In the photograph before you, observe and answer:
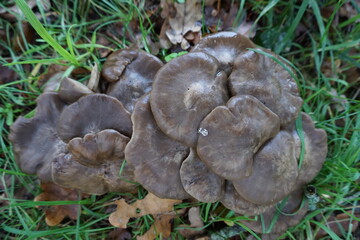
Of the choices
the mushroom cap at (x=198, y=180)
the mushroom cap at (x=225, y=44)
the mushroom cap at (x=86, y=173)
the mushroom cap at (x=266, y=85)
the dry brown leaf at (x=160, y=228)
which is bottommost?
the dry brown leaf at (x=160, y=228)

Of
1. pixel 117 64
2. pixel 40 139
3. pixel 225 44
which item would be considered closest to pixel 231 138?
pixel 225 44

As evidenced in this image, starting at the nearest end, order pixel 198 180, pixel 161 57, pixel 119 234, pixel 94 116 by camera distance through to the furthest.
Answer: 1. pixel 198 180
2. pixel 94 116
3. pixel 119 234
4. pixel 161 57

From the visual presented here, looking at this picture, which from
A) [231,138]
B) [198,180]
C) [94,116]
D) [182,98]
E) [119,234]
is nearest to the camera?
[231,138]

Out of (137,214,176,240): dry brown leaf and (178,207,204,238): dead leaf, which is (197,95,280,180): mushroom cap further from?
(137,214,176,240): dry brown leaf

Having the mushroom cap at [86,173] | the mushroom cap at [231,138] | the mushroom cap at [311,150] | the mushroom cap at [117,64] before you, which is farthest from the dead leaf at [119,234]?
the mushroom cap at [311,150]

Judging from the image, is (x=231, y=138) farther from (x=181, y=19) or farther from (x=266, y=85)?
(x=181, y=19)

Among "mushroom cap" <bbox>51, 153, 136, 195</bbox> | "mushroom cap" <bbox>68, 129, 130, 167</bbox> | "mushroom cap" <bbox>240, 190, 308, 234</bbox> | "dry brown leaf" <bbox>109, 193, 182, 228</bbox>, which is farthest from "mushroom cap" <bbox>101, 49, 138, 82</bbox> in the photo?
"mushroom cap" <bbox>240, 190, 308, 234</bbox>

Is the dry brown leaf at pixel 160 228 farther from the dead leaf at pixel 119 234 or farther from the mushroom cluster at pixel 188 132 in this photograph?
the mushroom cluster at pixel 188 132
